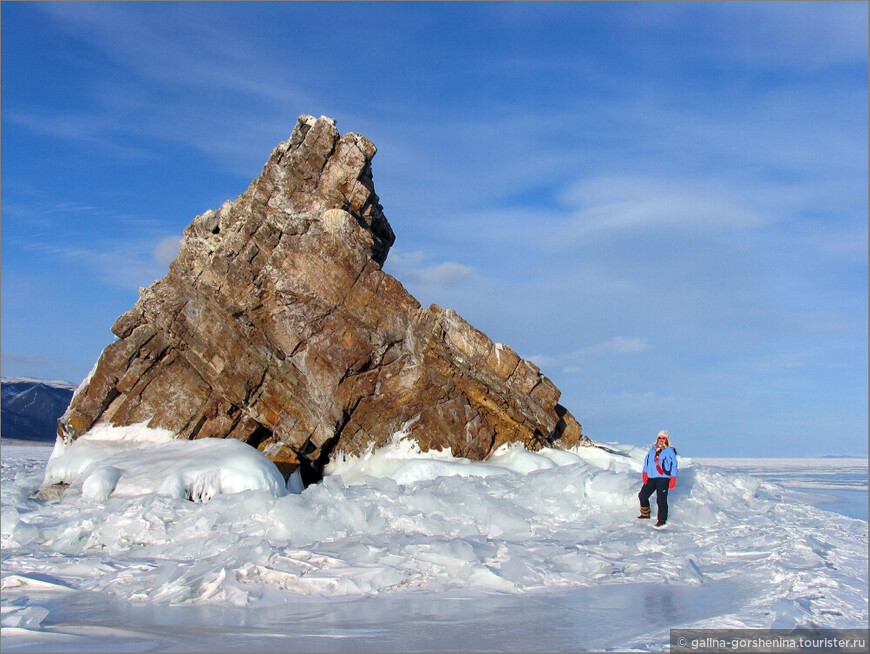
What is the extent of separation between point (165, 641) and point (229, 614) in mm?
1307

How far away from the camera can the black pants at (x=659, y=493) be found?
13.9m

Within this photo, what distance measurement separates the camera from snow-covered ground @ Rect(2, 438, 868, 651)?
7594 millimetres

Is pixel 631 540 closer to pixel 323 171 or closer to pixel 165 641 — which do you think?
pixel 165 641

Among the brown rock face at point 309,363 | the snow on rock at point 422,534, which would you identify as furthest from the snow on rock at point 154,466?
the brown rock face at point 309,363

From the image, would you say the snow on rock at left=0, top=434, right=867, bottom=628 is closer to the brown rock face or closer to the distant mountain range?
the brown rock face

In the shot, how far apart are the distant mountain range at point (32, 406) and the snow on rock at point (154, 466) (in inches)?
3025

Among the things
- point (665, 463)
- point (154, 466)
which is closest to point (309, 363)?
point (154, 466)

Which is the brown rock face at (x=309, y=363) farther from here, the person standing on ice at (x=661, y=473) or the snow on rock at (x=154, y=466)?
the person standing on ice at (x=661, y=473)

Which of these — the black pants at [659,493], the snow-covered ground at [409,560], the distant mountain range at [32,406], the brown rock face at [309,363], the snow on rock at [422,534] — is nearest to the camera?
the snow-covered ground at [409,560]

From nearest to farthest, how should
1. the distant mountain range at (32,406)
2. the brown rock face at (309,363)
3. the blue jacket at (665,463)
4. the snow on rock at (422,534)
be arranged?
the snow on rock at (422,534) → the blue jacket at (665,463) → the brown rock face at (309,363) → the distant mountain range at (32,406)

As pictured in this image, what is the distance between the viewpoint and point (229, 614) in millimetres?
8453

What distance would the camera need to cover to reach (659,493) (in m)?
14.0

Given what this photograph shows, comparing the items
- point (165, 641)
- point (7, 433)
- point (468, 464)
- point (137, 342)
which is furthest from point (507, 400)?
point (7, 433)

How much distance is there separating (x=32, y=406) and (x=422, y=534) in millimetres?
96866
